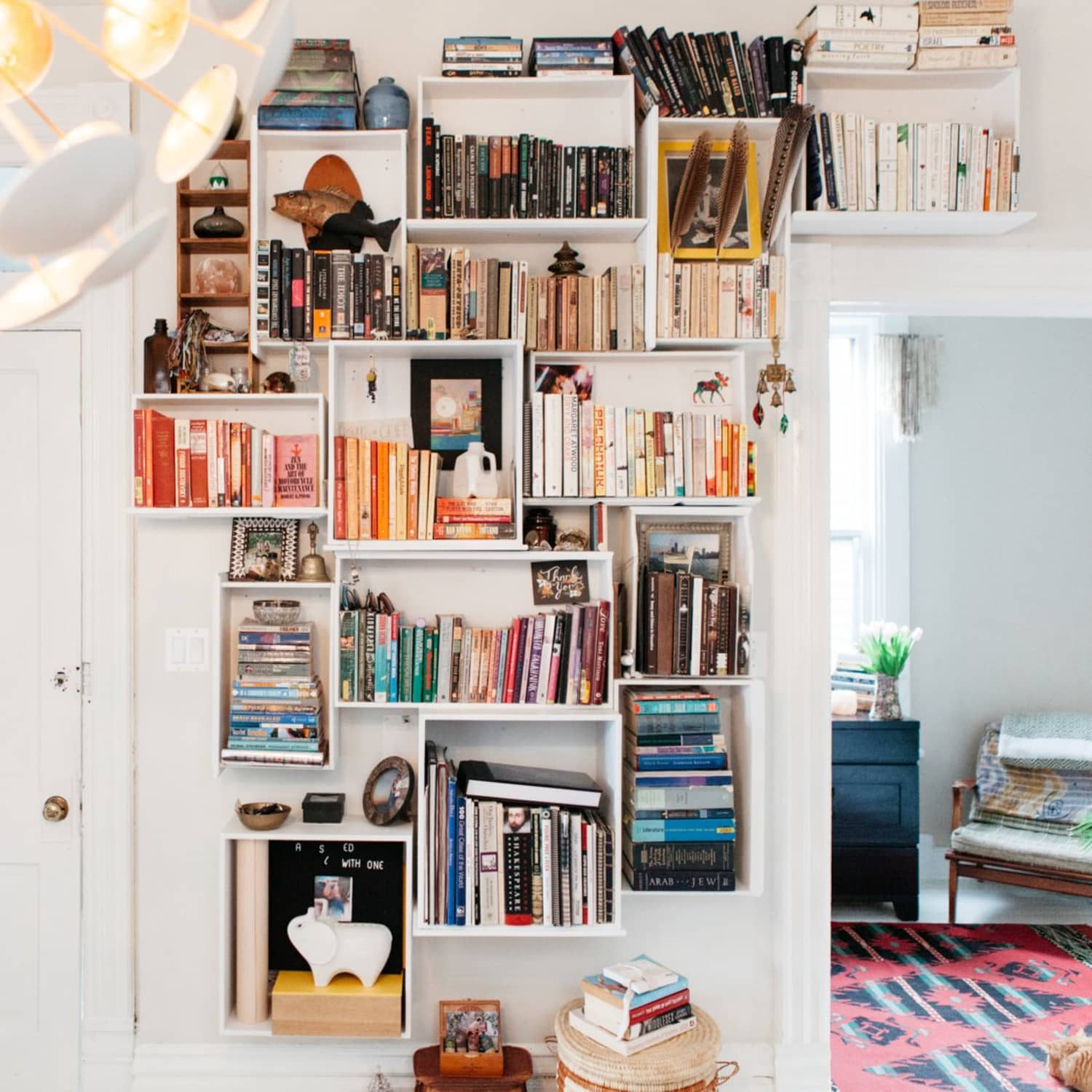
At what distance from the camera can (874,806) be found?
13.5 feet

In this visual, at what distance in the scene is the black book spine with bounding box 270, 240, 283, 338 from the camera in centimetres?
251

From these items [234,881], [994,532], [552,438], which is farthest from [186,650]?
[994,532]

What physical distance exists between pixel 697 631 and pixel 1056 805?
2.34m

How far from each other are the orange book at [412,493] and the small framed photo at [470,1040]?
115 centimetres

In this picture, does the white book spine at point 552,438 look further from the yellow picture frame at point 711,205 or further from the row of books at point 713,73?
the row of books at point 713,73

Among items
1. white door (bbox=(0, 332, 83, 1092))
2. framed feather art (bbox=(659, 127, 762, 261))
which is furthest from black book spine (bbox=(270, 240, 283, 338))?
framed feather art (bbox=(659, 127, 762, 261))

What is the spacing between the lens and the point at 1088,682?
4598 mm

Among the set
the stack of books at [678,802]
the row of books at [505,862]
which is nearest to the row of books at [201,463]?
the row of books at [505,862]

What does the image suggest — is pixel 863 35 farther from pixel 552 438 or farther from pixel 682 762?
pixel 682 762

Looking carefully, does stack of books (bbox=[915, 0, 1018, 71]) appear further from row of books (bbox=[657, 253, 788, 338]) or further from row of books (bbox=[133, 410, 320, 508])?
row of books (bbox=[133, 410, 320, 508])

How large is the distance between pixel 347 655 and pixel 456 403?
2.20 ft

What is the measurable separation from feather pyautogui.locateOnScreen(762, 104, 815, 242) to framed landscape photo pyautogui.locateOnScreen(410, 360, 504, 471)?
2.42 ft

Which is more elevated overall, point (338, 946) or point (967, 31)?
point (967, 31)

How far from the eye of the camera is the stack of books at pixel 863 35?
99.3 inches
